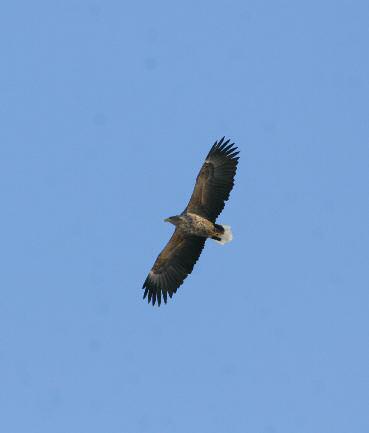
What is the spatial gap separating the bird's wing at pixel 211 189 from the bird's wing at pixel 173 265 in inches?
35.3

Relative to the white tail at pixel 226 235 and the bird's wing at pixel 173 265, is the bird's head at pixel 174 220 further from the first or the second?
the white tail at pixel 226 235

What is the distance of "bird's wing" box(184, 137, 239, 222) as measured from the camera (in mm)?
28641

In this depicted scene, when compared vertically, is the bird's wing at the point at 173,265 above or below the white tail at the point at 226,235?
below

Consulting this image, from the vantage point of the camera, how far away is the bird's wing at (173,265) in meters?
29.4

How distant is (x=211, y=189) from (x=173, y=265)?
95.7 inches

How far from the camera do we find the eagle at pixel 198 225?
1128 inches

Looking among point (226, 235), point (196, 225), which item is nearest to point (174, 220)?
point (196, 225)

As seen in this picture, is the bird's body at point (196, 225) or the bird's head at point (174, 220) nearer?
the bird's body at point (196, 225)

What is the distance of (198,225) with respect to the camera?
1128 inches

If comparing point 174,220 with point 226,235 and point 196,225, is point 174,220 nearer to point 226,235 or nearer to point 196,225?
point 196,225

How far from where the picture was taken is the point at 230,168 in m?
28.9

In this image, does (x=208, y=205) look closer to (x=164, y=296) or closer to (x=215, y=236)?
(x=215, y=236)

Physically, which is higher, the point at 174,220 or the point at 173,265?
the point at 174,220

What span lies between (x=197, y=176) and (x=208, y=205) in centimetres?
80
